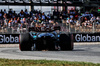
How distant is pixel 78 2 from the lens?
99.6ft

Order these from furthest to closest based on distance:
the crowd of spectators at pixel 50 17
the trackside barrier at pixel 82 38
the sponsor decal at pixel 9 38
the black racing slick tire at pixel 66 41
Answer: the crowd of spectators at pixel 50 17 → the trackside barrier at pixel 82 38 → the sponsor decal at pixel 9 38 → the black racing slick tire at pixel 66 41

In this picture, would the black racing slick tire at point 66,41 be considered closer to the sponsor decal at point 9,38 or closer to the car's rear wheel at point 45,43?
the car's rear wheel at point 45,43

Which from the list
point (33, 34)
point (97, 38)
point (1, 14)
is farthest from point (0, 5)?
point (33, 34)

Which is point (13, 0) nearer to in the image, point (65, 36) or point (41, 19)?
point (41, 19)

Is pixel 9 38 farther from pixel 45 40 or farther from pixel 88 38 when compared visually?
pixel 45 40

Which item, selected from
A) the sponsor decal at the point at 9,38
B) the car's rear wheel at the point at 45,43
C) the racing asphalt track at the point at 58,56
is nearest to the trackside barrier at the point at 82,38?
the sponsor decal at the point at 9,38

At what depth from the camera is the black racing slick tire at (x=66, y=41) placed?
16281 mm

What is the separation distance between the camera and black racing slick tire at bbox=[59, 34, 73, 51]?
641 inches

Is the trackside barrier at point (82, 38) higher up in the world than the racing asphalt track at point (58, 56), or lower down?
A: lower down

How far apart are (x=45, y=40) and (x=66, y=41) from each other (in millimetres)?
1140

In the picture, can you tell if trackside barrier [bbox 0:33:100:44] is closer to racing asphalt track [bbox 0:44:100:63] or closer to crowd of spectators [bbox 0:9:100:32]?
crowd of spectators [bbox 0:9:100:32]

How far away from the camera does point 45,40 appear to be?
53.5 ft

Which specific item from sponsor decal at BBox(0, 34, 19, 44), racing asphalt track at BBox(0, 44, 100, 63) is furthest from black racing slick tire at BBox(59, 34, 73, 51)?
sponsor decal at BBox(0, 34, 19, 44)

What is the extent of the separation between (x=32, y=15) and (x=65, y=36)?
11110 mm
